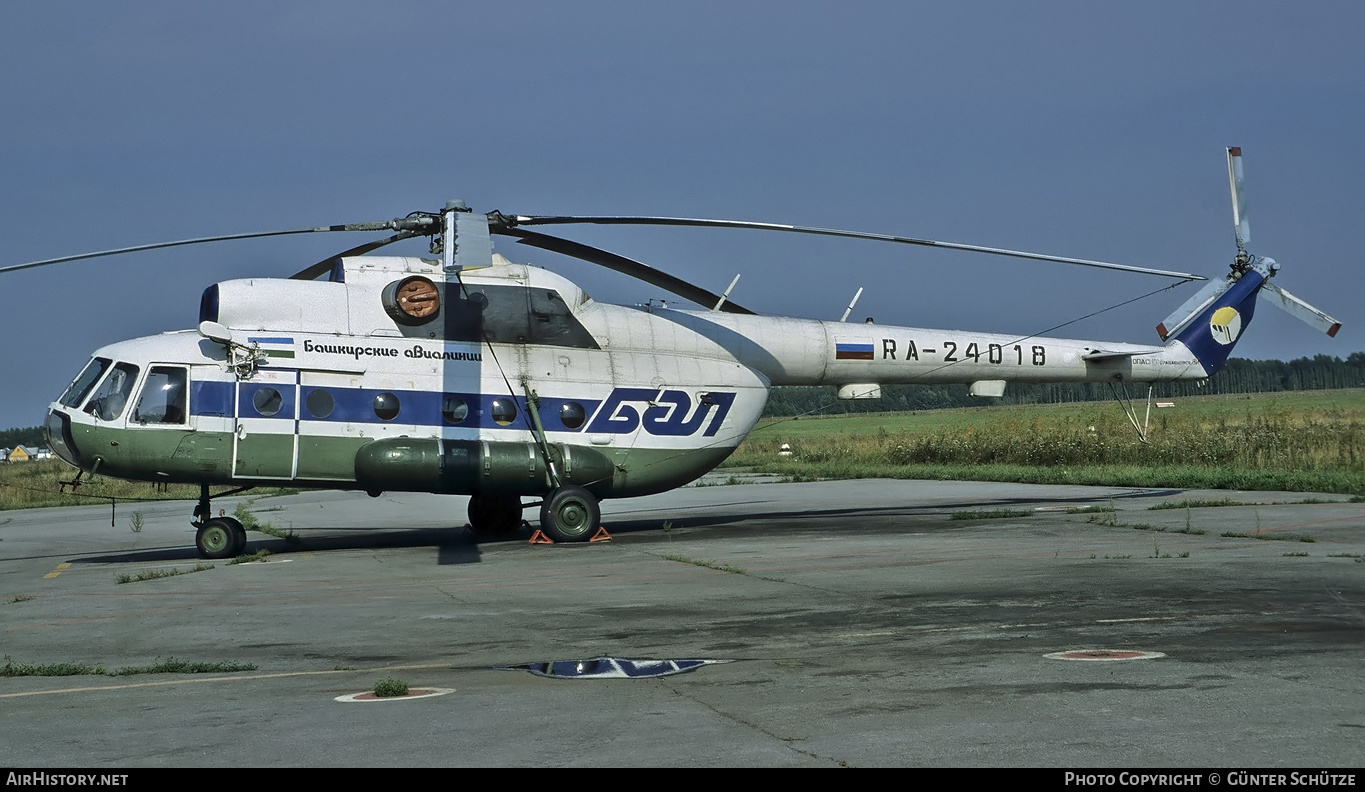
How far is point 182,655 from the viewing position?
9.45 m

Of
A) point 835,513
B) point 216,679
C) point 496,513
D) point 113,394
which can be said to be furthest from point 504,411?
point 216,679

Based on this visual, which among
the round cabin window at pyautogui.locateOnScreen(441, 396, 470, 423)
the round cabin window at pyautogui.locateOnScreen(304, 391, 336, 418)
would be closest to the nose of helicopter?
the round cabin window at pyautogui.locateOnScreen(304, 391, 336, 418)

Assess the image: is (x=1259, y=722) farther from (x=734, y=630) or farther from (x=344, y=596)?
(x=344, y=596)

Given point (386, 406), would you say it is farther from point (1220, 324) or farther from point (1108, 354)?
point (1220, 324)

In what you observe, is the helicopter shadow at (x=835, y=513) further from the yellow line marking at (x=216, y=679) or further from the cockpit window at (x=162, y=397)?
the yellow line marking at (x=216, y=679)

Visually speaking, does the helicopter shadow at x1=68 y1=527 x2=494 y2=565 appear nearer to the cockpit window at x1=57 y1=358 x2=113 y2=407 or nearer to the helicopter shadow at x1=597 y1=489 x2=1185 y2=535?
the cockpit window at x1=57 y1=358 x2=113 y2=407

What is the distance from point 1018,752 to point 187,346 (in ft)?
51.3

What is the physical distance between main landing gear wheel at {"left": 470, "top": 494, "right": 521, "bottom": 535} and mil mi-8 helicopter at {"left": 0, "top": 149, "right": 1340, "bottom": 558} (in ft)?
0.11

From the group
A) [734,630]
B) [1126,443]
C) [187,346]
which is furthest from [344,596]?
[1126,443]

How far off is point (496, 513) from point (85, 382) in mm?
6695

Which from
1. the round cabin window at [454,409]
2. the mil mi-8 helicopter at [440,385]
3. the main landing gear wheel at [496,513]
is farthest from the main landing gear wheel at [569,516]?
the main landing gear wheel at [496,513]

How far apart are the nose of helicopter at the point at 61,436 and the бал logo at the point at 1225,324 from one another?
20756mm

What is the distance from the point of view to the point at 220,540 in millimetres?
18031

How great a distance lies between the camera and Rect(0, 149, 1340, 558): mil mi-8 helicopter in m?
17.9
